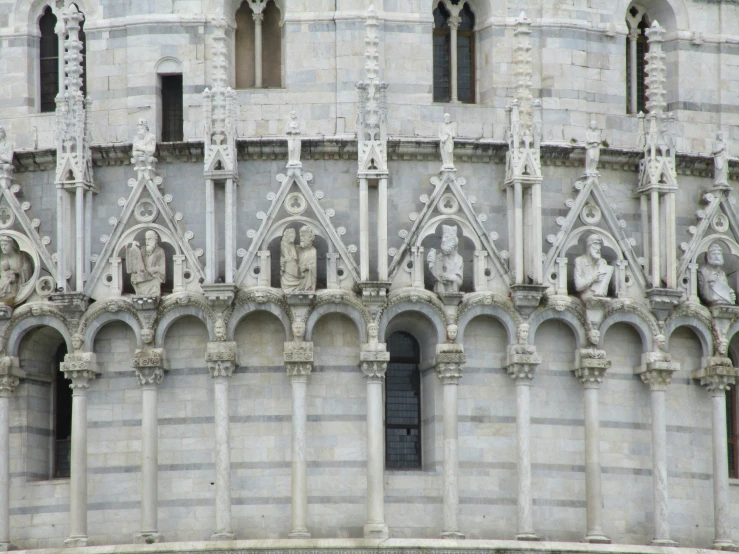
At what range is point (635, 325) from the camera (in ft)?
113

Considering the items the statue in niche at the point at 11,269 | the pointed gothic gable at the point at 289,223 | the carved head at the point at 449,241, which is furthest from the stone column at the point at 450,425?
the statue in niche at the point at 11,269

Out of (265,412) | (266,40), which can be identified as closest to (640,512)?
(265,412)

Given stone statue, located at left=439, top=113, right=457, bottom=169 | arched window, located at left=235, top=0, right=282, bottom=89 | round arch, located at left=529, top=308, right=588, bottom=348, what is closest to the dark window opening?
arched window, located at left=235, top=0, right=282, bottom=89

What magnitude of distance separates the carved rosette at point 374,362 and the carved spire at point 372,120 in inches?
104

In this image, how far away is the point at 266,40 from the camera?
3519 centimetres

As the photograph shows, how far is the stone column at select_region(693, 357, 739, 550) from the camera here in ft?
113

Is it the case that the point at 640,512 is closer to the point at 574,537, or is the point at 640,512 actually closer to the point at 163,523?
the point at 574,537

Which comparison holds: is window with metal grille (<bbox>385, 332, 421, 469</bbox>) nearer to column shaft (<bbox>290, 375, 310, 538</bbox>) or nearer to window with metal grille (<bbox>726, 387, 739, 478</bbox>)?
column shaft (<bbox>290, 375, 310, 538</bbox>)

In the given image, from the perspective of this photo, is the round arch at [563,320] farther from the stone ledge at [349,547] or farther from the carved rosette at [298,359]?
the carved rosette at [298,359]

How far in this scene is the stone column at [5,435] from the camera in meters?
33.9

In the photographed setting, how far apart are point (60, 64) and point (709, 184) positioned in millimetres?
10336

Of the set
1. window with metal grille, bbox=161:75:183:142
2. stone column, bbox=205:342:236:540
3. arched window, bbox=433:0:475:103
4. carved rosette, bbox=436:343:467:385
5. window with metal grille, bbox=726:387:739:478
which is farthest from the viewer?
window with metal grille, bbox=726:387:739:478

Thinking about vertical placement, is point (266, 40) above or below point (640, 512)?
above

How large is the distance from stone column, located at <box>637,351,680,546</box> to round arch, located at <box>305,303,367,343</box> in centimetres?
435
